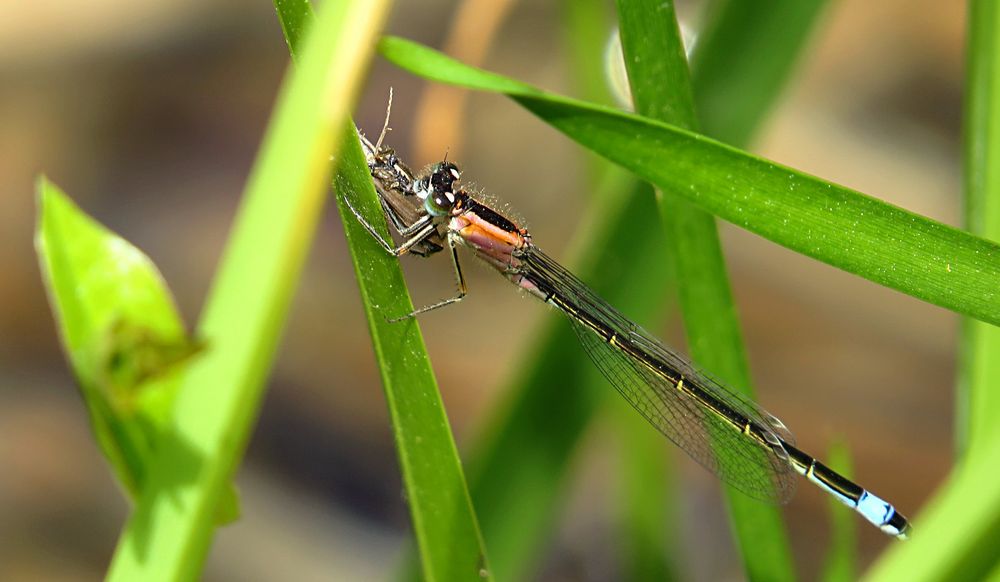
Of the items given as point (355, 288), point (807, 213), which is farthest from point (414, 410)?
point (355, 288)

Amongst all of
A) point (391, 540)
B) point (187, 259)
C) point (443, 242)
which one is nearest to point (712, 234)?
point (443, 242)

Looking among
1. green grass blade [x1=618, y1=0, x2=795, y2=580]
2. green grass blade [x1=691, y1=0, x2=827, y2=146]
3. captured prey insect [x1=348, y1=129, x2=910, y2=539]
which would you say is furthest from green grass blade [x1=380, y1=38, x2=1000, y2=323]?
captured prey insect [x1=348, y1=129, x2=910, y2=539]

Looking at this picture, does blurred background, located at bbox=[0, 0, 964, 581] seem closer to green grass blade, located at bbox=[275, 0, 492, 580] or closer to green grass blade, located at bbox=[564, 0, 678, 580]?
green grass blade, located at bbox=[564, 0, 678, 580]

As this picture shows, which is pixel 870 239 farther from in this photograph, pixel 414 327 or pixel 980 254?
pixel 414 327

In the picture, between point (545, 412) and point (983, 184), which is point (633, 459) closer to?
point (545, 412)

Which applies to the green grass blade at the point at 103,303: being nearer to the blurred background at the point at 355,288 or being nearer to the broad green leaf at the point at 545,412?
the broad green leaf at the point at 545,412

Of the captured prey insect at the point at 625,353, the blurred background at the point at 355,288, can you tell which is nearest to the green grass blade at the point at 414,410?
the captured prey insect at the point at 625,353
